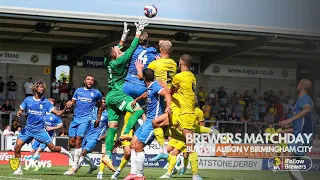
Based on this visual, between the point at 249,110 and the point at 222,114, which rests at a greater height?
the point at 249,110

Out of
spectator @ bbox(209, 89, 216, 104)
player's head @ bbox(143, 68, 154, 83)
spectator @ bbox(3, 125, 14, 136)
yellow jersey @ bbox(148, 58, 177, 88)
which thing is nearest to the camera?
player's head @ bbox(143, 68, 154, 83)

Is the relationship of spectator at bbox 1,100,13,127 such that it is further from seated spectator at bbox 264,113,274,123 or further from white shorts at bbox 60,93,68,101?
seated spectator at bbox 264,113,274,123

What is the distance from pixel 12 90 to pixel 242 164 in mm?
13571

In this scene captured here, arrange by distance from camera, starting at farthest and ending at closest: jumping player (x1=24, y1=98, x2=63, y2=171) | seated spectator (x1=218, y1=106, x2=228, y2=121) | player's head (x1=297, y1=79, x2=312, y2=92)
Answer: seated spectator (x1=218, y1=106, x2=228, y2=121) < jumping player (x1=24, y1=98, x2=63, y2=171) < player's head (x1=297, y1=79, x2=312, y2=92)

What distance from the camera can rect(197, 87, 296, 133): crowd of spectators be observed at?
29875mm

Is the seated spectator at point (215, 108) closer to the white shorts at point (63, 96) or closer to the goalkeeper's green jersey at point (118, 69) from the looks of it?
the white shorts at point (63, 96)

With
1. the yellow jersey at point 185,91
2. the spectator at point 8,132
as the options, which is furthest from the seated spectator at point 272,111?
the yellow jersey at point 185,91

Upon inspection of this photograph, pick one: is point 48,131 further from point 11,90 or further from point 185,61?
point 11,90

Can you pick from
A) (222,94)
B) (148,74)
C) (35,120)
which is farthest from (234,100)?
(148,74)

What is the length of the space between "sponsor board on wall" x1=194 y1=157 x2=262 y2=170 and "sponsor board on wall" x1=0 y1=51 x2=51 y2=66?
13.6m

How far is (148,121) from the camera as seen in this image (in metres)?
9.63

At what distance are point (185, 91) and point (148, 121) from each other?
1047mm

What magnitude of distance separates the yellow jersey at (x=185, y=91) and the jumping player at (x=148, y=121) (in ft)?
1.30

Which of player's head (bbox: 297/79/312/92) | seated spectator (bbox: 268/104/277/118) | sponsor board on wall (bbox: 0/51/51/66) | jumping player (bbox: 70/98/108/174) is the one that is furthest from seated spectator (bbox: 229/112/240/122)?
player's head (bbox: 297/79/312/92)
